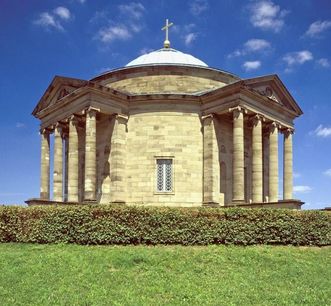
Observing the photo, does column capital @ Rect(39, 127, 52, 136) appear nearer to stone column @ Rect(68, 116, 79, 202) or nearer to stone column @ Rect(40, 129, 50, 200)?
stone column @ Rect(40, 129, 50, 200)

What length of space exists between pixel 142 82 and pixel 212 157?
7.13 meters

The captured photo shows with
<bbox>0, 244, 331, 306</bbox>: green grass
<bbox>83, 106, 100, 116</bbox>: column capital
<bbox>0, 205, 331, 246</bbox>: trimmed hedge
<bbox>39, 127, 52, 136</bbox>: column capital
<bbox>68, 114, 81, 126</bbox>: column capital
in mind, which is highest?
<bbox>83, 106, 100, 116</bbox>: column capital

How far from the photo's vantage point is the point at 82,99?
1042 inches

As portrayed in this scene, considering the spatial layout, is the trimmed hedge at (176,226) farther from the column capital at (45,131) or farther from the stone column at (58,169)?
the column capital at (45,131)

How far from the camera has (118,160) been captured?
26.5 meters

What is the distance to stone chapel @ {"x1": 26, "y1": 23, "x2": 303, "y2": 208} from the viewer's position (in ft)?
84.6

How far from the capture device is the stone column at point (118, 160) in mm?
26047

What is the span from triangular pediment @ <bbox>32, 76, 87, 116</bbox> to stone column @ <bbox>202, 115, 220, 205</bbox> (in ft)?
27.5

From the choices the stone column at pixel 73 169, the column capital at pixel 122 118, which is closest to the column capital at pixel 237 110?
the column capital at pixel 122 118

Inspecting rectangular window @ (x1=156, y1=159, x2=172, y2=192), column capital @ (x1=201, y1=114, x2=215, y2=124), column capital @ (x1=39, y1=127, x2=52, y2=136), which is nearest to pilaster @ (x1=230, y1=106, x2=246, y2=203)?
column capital @ (x1=201, y1=114, x2=215, y2=124)

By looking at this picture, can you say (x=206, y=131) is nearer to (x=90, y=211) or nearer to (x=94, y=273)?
(x=90, y=211)

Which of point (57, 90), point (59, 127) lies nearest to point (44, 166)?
point (59, 127)

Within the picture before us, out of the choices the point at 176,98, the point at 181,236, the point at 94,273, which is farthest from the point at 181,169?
the point at 94,273

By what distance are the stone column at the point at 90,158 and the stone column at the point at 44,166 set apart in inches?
257
